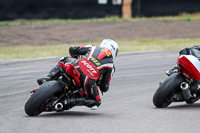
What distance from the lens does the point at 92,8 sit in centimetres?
2356

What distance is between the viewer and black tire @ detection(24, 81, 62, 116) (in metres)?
6.29

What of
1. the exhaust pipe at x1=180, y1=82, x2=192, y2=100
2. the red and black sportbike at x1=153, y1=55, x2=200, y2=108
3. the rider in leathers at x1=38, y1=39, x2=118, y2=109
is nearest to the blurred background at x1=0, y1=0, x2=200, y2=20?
the rider in leathers at x1=38, y1=39, x2=118, y2=109

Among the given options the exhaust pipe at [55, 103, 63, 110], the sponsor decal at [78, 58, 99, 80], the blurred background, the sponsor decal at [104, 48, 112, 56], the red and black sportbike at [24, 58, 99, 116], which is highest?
the sponsor decal at [104, 48, 112, 56]

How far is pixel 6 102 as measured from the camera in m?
7.97

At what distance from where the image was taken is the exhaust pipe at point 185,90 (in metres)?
6.77

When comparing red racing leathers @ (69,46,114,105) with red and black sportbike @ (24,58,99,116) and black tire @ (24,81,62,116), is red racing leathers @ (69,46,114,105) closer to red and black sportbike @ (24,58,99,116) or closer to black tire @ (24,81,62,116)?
red and black sportbike @ (24,58,99,116)

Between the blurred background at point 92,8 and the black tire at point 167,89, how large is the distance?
15.9m

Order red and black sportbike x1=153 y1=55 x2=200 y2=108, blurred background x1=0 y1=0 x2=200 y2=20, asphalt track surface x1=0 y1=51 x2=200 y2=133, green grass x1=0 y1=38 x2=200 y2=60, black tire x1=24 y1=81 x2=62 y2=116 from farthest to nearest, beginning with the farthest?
1. blurred background x1=0 y1=0 x2=200 y2=20
2. green grass x1=0 y1=38 x2=200 y2=60
3. red and black sportbike x1=153 y1=55 x2=200 y2=108
4. black tire x1=24 y1=81 x2=62 y2=116
5. asphalt track surface x1=0 y1=51 x2=200 y2=133

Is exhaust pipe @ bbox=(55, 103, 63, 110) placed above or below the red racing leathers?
below

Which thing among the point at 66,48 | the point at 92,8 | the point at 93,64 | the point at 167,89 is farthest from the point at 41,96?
the point at 92,8

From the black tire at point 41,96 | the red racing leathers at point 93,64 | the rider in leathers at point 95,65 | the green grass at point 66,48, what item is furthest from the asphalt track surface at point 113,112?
the green grass at point 66,48

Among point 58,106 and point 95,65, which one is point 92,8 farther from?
point 58,106

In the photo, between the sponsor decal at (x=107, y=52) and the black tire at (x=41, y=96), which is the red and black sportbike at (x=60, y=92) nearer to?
the black tire at (x=41, y=96)

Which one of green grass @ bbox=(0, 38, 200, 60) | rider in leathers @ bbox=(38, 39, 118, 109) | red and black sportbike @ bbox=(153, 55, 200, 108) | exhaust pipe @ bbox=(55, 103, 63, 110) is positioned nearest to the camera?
exhaust pipe @ bbox=(55, 103, 63, 110)
